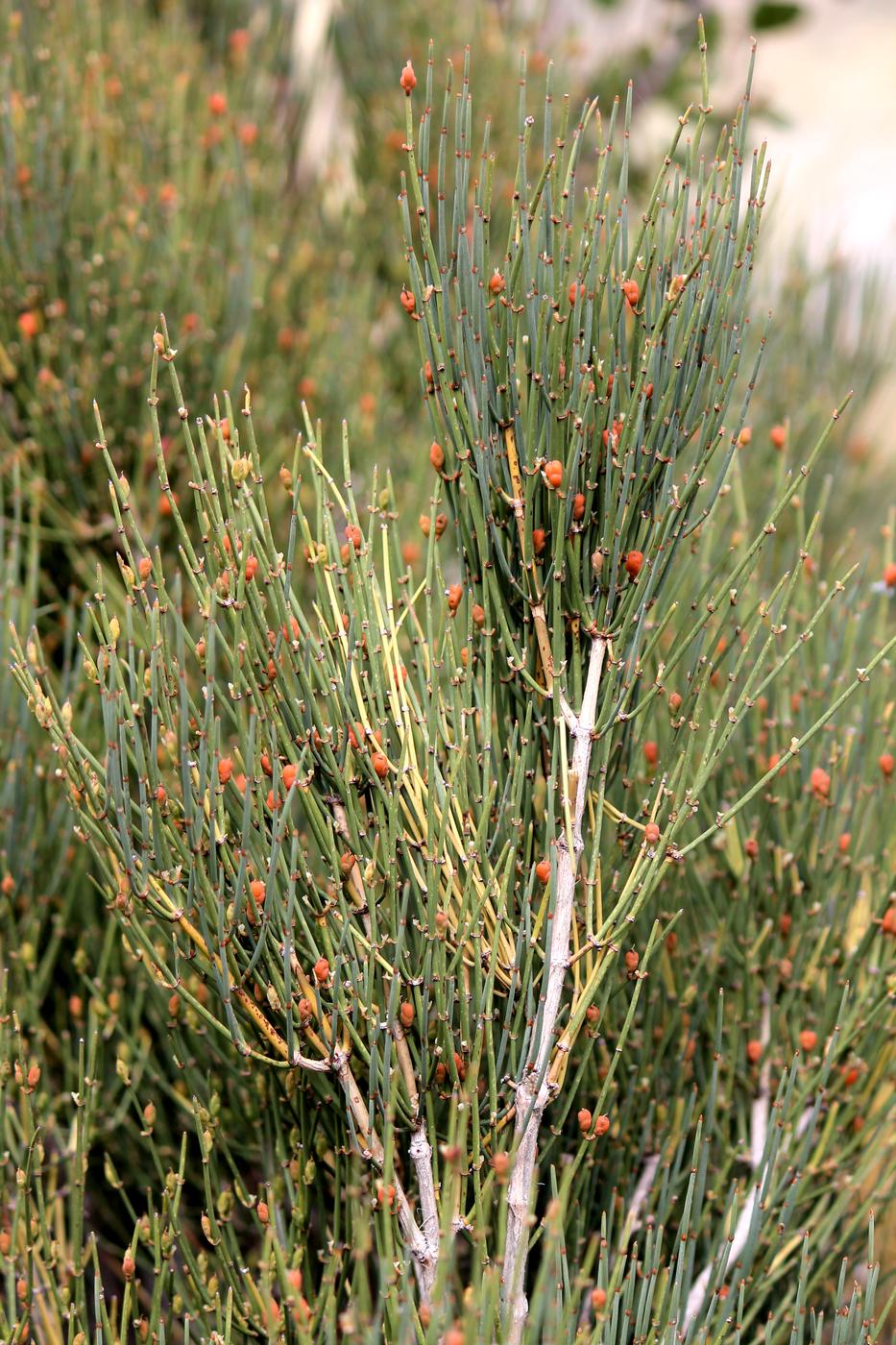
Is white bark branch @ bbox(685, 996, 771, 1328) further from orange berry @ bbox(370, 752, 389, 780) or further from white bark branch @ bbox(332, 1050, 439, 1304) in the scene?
orange berry @ bbox(370, 752, 389, 780)

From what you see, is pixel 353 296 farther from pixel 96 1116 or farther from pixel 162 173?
pixel 96 1116

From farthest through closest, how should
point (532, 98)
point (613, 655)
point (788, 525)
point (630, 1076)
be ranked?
point (532, 98) → point (788, 525) → point (630, 1076) → point (613, 655)

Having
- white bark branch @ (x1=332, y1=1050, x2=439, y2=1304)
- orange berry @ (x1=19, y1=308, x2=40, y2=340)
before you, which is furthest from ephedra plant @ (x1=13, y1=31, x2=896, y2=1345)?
orange berry @ (x1=19, y1=308, x2=40, y2=340)

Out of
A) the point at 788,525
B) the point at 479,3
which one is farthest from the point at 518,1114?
the point at 479,3

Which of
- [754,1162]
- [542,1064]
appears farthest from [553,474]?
[754,1162]

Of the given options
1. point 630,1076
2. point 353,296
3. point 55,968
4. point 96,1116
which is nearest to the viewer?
point 630,1076

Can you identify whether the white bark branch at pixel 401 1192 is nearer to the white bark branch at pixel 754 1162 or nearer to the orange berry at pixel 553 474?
the white bark branch at pixel 754 1162

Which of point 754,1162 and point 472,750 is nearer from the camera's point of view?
point 472,750

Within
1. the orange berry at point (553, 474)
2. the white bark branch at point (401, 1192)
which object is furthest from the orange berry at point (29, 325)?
the white bark branch at point (401, 1192)

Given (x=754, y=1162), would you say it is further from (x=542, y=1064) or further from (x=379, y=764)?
(x=379, y=764)
